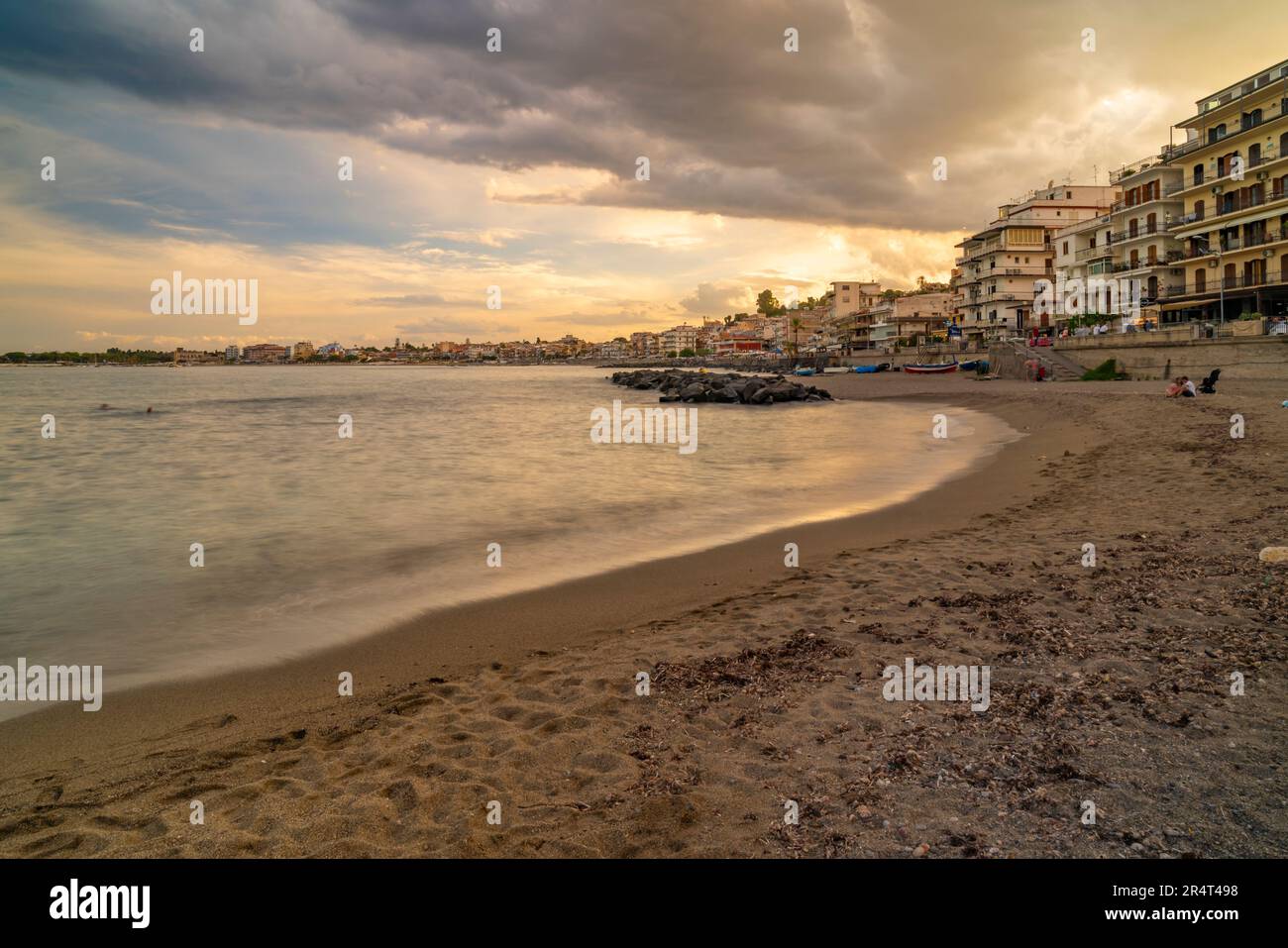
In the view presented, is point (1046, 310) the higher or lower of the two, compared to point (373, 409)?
higher

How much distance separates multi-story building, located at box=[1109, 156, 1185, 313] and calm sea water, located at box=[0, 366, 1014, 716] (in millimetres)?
42231

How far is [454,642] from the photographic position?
7383 mm

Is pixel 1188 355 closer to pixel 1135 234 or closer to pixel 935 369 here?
pixel 1135 234

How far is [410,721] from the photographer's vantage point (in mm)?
5434

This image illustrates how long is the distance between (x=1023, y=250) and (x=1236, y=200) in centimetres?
3747

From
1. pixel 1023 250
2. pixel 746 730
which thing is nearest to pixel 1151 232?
pixel 1023 250

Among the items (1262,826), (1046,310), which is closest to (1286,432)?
(1262,826)

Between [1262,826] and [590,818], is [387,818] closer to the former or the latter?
[590,818]

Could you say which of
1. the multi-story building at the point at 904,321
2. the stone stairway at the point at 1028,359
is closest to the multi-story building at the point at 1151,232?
the stone stairway at the point at 1028,359

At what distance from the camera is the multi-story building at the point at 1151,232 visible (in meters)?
58.4

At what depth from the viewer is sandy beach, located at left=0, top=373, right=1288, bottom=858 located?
12.4ft

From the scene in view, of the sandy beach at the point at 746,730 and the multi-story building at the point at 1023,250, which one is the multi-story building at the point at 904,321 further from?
the sandy beach at the point at 746,730

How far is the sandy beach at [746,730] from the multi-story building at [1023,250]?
8739cm

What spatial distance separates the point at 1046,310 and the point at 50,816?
9558 cm
